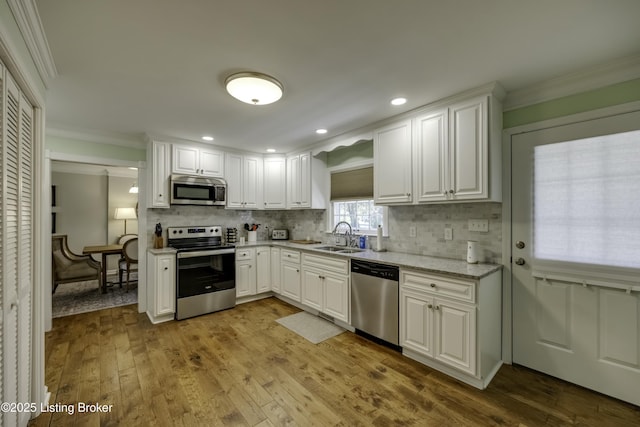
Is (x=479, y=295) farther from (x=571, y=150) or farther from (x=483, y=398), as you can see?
(x=571, y=150)

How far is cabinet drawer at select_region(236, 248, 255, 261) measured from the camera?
404cm

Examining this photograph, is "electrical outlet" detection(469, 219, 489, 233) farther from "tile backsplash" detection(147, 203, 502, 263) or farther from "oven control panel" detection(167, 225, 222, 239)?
"oven control panel" detection(167, 225, 222, 239)

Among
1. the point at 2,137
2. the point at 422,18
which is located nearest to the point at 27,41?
the point at 2,137

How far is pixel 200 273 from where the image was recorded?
365cm

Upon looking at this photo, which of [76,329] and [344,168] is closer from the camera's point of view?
[76,329]

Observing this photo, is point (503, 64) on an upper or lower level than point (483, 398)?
upper

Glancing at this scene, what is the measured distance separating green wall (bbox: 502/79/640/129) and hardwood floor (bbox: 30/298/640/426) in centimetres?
213

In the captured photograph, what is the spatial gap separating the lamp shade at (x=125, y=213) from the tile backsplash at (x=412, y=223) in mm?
3152

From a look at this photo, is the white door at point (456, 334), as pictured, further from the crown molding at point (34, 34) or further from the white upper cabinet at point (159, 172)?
the white upper cabinet at point (159, 172)

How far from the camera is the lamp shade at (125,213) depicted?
6.21 m

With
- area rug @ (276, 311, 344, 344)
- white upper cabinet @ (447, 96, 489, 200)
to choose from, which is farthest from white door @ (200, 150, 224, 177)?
white upper cabinet @ (447, 96, 489, 200)

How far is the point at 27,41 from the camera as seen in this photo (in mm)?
1484

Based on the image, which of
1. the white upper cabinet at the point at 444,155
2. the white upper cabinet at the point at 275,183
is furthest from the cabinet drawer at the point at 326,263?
the white upper cabinet at the point at 275,183

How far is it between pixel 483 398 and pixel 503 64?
7.87 ft
